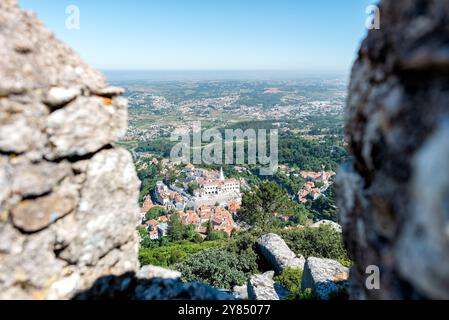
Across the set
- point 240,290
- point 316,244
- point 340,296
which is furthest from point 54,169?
point 316,244

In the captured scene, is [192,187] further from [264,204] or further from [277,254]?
[277,254]

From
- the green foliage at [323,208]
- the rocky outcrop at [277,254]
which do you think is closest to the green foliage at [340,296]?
the rocky outcrop at [277,254]

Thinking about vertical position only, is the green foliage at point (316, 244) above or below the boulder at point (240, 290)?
below

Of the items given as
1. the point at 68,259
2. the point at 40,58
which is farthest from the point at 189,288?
the point at 40,58

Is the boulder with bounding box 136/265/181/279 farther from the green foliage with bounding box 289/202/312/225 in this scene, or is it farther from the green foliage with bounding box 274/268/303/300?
the green foliage with bounding box 289/202/312/225

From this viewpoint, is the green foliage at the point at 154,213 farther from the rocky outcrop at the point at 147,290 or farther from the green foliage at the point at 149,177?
the rocky outcrop at the point at 147,290

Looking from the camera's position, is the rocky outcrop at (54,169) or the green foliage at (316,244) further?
the green foliage at (316,244)
